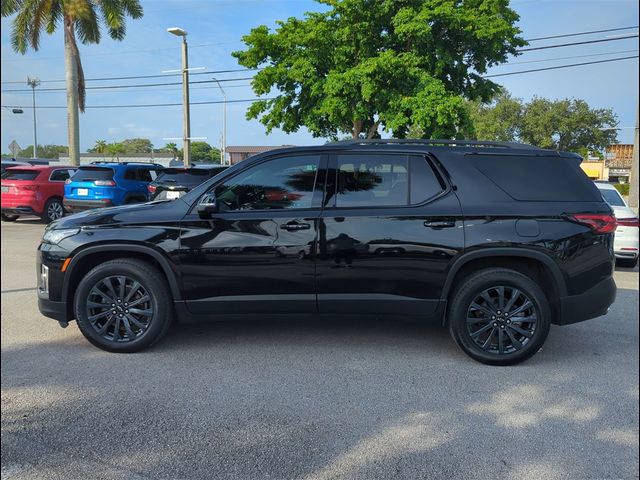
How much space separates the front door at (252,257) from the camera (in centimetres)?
405

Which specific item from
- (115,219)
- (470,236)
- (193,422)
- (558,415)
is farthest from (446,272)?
(115,219)

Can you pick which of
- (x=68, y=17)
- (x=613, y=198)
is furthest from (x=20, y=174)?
(x=613, y=198)

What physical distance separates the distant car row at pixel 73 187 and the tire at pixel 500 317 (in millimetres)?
8045

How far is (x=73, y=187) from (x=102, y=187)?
799 millimetres

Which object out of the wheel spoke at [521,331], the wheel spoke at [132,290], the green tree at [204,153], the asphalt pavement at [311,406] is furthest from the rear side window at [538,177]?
the green tree at [204,153]

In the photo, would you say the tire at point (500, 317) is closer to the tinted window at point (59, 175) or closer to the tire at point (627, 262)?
the tire at point (627, 262)

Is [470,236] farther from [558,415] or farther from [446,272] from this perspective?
[558,415]

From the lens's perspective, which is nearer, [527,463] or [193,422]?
[527,463]

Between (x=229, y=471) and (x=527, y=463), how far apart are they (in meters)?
1.64

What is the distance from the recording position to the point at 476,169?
4145 millimetres

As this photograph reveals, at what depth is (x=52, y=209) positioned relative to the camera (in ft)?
44.2

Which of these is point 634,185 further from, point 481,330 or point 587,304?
point 481,330

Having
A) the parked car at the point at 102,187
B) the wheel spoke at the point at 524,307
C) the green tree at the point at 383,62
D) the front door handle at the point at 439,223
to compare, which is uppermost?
the green tree at the point at 383,62

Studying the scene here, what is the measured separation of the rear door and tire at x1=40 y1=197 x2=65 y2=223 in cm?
1180
